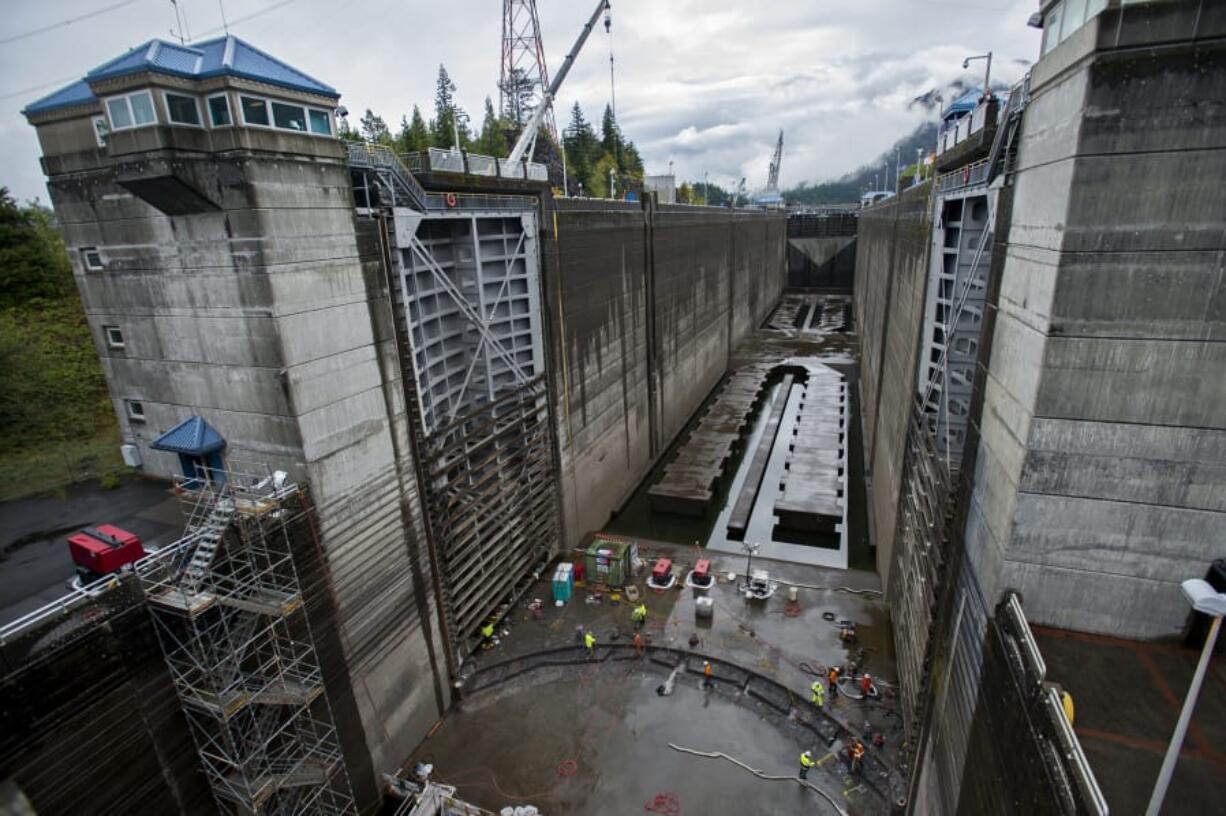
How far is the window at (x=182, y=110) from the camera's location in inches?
421

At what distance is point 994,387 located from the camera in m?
9.59

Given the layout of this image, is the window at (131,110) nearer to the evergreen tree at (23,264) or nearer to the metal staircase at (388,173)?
the metal staircase at (388,173)

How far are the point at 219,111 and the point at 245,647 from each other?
9296 millimetres

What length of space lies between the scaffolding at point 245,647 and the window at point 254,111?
Answer: 6.42 metres

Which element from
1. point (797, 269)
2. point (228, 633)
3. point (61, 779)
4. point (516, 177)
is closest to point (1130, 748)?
point (228, 633)

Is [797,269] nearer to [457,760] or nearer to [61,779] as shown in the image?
[457,760]

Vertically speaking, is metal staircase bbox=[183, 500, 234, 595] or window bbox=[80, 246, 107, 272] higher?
window bbox=[80, 246, 107, 272]

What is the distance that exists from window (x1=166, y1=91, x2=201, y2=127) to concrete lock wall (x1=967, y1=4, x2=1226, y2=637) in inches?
518

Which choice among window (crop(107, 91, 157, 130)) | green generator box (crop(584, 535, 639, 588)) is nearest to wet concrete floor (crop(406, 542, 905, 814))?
green generator box (crop(584, 535, 639, 588))

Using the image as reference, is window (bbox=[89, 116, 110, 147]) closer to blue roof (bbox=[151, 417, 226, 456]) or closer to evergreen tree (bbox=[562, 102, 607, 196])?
blue roof (bbox=[151, 417, 226, 456])

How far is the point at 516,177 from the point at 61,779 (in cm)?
1685

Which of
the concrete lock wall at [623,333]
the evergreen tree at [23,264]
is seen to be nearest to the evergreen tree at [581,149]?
the concrete lock wall at [623,333]

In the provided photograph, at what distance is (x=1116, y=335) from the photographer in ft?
24.3

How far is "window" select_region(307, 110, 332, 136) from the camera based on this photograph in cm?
1208
